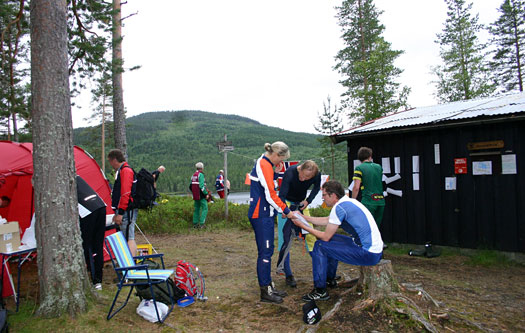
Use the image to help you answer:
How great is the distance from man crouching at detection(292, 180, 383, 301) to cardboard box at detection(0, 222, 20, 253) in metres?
3.46

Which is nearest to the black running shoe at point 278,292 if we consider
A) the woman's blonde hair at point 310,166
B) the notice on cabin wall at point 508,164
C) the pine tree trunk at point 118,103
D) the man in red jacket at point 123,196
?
the woman's blonde hair at point 310,166

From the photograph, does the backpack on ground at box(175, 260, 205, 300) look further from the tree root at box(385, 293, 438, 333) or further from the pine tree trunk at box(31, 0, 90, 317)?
the tree root at box(385, 293, 438, 333)

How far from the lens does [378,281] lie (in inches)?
152

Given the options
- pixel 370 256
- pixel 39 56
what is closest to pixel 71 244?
pixel 39 56

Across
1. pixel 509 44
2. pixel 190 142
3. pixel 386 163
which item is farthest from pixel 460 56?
pixel 190 142

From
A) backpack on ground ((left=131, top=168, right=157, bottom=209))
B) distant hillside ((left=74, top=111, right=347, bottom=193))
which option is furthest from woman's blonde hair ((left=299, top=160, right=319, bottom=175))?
distant hillside ((left=74, top=111, right=347, bottom=193))

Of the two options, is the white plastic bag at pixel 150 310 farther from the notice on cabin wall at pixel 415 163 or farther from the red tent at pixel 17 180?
the notice on cabin wall at pixel 415 163

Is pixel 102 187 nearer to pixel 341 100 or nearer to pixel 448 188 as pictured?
pixel 448 188

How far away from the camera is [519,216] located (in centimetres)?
588

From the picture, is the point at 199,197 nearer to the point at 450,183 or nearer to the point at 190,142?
the point at 450,183

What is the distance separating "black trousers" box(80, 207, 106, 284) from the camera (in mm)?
4711

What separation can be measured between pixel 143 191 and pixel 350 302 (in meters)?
3.41

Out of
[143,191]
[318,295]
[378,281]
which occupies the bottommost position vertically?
[318,295]

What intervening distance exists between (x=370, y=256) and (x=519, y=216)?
147 inches
